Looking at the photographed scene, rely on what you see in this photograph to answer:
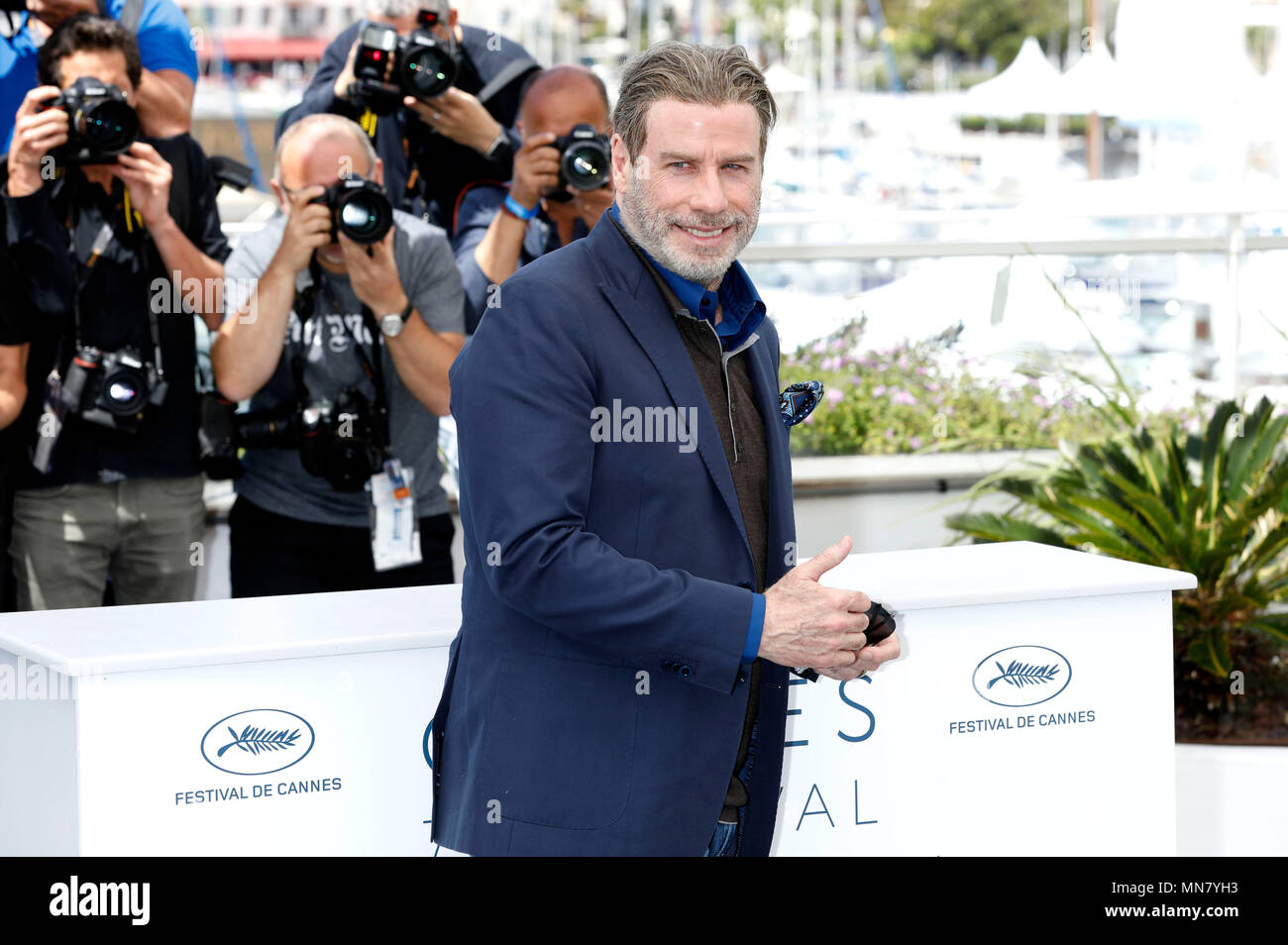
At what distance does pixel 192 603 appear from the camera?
102 inches

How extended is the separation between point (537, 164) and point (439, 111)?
14.7 inches

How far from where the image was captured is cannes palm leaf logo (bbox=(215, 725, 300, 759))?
2.21m

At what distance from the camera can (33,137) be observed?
3.16 meters

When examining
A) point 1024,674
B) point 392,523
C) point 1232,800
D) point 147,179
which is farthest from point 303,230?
point 1232,800

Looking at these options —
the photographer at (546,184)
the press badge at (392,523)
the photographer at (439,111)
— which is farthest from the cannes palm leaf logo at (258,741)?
the photographer at (439,111)

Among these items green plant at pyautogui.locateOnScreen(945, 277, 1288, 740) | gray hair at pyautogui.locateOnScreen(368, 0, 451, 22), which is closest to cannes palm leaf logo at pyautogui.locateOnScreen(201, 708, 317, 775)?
gray hair at pyautogui.locateOnScreen(368, 0, 451, 22)

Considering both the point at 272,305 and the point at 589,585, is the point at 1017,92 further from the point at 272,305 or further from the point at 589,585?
the point at 589,585

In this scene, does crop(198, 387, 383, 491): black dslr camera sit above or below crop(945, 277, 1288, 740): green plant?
above

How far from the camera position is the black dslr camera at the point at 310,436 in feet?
10.2

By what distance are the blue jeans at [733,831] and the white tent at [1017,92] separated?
10.6 m

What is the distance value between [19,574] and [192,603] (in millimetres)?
924

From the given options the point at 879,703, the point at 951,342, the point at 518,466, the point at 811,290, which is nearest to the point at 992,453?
the point at 951,342

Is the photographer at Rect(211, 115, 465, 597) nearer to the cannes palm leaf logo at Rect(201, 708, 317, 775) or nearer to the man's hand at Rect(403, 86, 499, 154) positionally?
the man's hand at Rect(403, 86, 499, 154)

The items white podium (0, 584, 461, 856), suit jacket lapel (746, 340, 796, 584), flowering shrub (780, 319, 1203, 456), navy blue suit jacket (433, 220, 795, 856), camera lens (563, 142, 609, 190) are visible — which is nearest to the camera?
navy blue suit jacket (433, 220, 795, 856)
